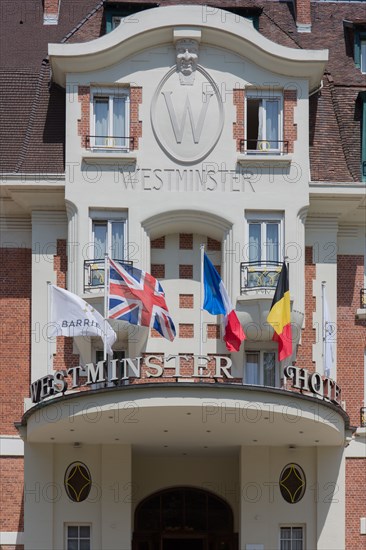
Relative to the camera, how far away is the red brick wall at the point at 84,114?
4153 centimetres

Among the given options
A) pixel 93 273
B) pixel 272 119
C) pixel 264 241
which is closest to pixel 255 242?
pixel 264 241

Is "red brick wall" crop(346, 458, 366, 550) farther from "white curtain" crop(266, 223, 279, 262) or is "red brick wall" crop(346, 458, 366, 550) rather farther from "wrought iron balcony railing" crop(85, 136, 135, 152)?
"wrought iron balcony railing" crop(85, 136, 135, 152)

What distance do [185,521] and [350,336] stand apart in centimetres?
571

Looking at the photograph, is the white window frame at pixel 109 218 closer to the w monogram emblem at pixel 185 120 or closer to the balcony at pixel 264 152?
the w monogram emblem at pixel 185 120

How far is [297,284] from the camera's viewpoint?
41.0 m

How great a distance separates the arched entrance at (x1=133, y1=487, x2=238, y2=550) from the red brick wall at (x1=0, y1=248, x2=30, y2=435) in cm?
366

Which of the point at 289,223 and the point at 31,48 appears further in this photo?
the point at 31,48

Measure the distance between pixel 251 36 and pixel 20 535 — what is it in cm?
1238

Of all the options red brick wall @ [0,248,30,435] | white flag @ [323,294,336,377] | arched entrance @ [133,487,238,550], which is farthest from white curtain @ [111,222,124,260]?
arched entrance @ [133,487,238,550]

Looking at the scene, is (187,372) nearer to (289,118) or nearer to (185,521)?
(185,521)

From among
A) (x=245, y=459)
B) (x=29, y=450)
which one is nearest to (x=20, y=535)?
(x=29, y=450)

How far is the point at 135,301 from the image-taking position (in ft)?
128

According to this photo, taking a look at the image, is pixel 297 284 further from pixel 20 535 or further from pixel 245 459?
pixel 20 535

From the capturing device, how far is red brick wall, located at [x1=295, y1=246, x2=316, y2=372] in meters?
41.4
